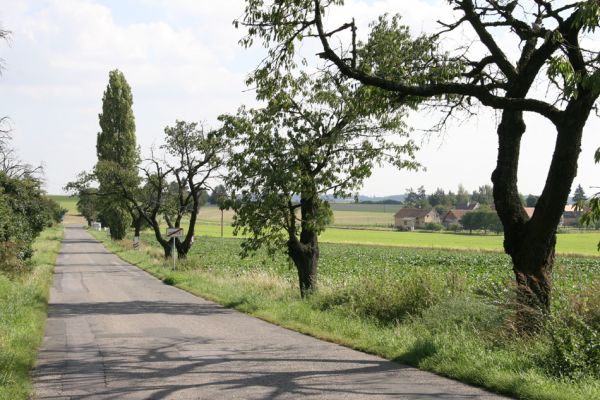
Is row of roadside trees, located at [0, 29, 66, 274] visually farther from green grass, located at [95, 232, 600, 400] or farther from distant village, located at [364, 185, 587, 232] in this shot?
distant village, located at [364, 185, 587, 232]

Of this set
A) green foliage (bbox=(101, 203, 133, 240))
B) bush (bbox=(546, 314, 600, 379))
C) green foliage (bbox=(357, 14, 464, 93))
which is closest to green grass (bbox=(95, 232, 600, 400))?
bush (bbox=(546, 314, 600, 379))

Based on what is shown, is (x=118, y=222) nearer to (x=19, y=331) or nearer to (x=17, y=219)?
(x=17, y=219)

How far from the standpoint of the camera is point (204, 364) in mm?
8734

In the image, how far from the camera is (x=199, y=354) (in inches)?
377

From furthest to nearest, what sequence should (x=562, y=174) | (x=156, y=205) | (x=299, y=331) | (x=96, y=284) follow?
1. (x=156, y=205)
2. (x=96, y=284)
3. (x=299, y=331)
4. (x=562, y=174)

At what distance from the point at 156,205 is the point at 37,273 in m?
13.2

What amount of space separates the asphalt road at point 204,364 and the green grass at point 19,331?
219 millimetres

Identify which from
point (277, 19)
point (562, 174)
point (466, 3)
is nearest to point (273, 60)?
point (277, 19)

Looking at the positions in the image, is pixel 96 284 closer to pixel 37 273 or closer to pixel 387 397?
pixel 37 273

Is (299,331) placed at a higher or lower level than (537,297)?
lower

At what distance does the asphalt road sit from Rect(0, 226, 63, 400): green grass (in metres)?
0.22

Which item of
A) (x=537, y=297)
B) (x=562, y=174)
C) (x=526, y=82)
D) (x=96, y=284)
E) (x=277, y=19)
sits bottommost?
(x=96, y=284)

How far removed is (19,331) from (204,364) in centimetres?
455

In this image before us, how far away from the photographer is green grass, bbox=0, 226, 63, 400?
289 inches
